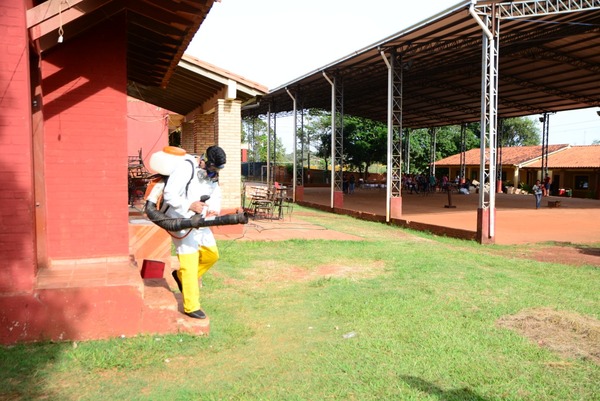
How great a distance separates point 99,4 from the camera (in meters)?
4.29

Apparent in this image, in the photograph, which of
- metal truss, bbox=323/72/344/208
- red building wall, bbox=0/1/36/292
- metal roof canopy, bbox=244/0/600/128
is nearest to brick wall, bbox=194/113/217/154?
metal roof canopy, bbox=244/0/600/128

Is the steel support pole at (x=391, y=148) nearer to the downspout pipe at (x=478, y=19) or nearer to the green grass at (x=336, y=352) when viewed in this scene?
the downspout pipe at (x=478, y=19)

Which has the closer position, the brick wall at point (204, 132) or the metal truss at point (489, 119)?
the metal truss at point (489, 119)

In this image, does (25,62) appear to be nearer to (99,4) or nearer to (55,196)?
(99,4)

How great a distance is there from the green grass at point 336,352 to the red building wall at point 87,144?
142cm

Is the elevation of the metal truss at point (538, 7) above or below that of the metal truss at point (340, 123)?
above

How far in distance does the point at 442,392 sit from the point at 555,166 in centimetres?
4020

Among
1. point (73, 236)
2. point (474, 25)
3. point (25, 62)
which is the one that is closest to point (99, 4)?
point (25, 62)

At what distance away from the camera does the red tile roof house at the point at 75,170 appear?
12.7ft

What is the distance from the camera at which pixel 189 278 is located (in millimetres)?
4328

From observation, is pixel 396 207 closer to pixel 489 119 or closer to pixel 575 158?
pixel 489 119

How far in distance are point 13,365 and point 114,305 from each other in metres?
0.84

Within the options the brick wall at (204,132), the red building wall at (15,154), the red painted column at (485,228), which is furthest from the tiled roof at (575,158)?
the red building wall at (15,154)

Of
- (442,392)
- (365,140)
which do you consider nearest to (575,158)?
(365,140)
